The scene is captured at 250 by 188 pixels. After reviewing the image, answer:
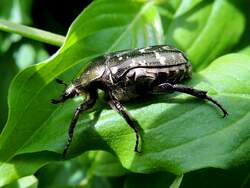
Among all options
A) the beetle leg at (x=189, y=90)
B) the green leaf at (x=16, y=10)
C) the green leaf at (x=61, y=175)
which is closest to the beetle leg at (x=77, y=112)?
the beetle leg at (x=189, y=90)

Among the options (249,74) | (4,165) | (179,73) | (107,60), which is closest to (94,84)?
(107,60)

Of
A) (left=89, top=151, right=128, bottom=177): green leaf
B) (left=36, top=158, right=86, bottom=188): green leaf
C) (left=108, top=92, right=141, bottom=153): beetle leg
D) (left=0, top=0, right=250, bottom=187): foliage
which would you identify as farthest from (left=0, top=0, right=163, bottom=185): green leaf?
(left=36, top=158, right=86, bottom=188): green leaf

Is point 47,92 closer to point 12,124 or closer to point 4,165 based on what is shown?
point 12,124

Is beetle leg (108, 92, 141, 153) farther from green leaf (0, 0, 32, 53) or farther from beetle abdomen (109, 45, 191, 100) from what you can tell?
green leaf (0, 0, 32, 53)

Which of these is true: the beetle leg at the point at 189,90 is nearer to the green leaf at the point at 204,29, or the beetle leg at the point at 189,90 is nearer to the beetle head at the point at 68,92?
the beetle head at the point at 68,92

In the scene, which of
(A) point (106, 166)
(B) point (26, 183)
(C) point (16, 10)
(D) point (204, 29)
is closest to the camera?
(B) point (26, 183)

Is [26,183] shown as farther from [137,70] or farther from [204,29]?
[204,29]

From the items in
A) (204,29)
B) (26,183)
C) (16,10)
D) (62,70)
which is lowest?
(26,183)

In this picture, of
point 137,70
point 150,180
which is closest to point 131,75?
point 137,70
